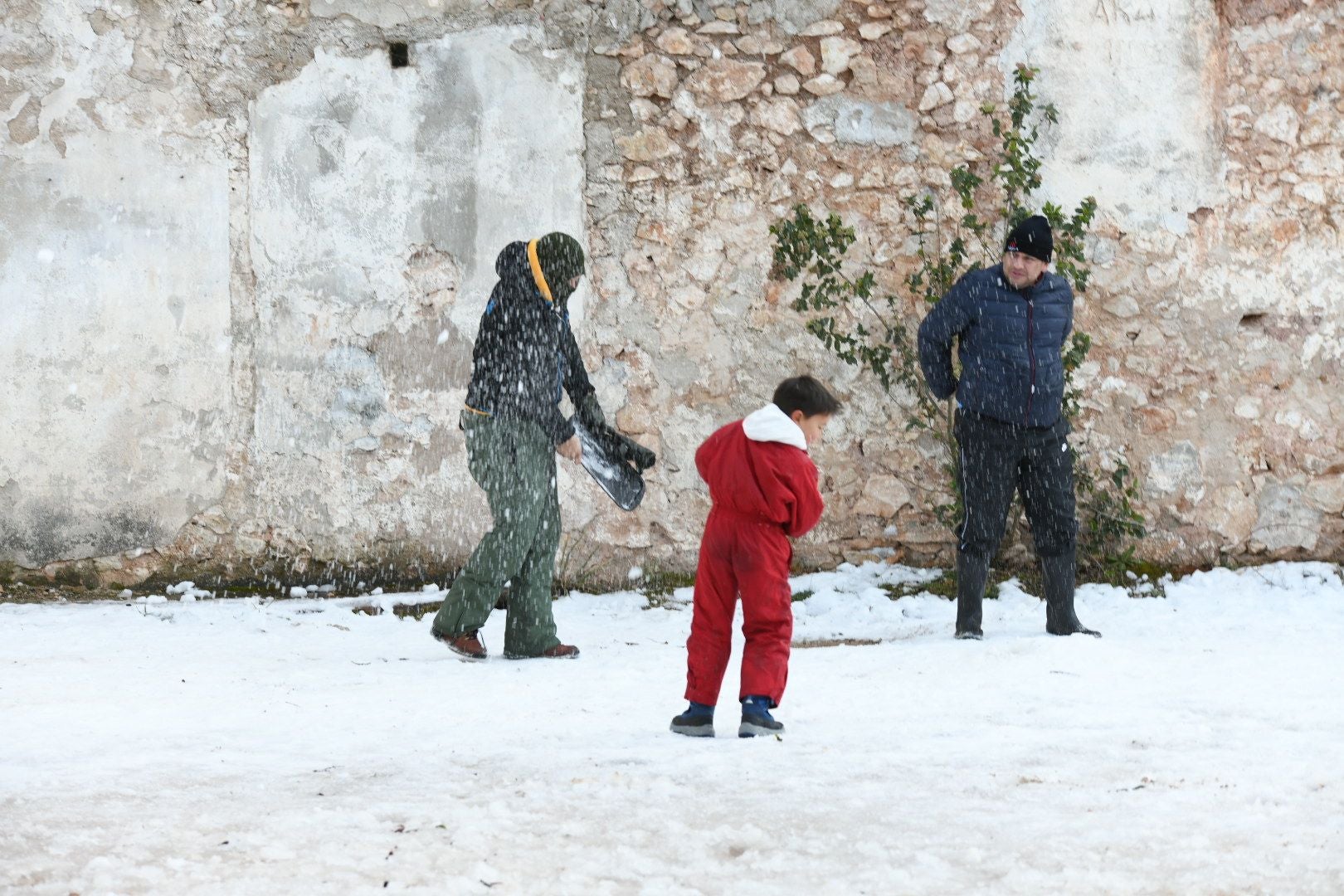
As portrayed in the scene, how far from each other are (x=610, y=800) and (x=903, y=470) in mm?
3371

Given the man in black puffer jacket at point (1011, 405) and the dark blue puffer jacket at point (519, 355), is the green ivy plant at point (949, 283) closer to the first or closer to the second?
the man in black puffer jacket at point (1011, 405)

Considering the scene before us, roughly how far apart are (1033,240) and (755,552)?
5.94 ft

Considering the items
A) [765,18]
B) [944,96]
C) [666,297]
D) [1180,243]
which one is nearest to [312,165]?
[666,297]

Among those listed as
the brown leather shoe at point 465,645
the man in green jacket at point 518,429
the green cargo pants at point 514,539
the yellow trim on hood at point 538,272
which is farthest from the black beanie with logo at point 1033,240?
the brown leather shoe at point 465,645

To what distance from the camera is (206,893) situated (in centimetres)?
207

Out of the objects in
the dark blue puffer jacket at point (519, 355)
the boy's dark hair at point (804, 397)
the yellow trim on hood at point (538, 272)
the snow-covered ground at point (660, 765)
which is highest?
the yellow trim on hood at point (538, 272)

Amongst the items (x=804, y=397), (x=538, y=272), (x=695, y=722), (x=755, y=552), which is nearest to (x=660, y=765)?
(x=695, y=722)

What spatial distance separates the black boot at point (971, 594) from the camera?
185 inches

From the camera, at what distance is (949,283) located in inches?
218

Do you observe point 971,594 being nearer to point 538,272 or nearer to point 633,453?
point 633,453

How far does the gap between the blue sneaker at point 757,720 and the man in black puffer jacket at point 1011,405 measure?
5.28 feet

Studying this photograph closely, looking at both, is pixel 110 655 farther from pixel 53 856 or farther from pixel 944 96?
pixel 944 96

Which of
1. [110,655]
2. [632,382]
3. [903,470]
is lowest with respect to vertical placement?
[110,655]

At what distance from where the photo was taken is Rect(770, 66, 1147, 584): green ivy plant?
217 inches
